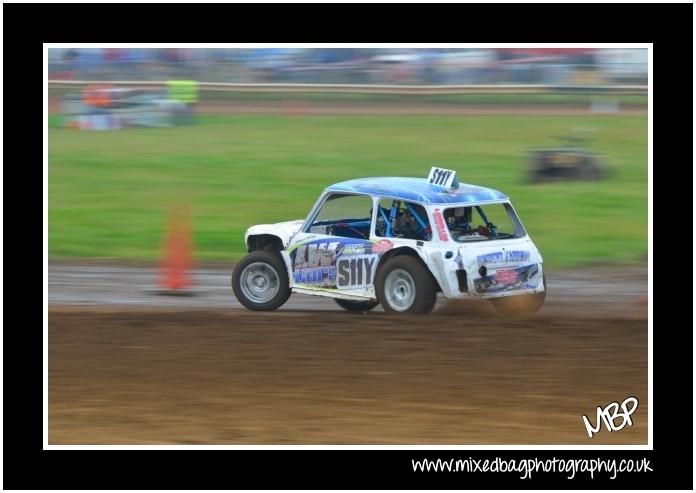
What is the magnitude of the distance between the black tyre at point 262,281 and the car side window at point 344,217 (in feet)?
1.85

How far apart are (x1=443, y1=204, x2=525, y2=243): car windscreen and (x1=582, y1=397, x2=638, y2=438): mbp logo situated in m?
2.87

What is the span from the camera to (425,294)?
10.9 meters

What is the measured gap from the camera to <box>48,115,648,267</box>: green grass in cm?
1800

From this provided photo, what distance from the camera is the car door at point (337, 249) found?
1123cm

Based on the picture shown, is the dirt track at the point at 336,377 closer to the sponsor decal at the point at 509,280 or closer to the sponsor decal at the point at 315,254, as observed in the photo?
the sponsor decal at the point at 509,280

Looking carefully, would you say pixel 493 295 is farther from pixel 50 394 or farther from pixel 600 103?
pixel 600 103

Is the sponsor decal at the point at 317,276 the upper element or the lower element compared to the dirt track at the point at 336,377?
upper

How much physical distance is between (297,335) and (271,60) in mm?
19104

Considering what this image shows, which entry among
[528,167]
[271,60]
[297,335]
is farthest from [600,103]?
[297,335]

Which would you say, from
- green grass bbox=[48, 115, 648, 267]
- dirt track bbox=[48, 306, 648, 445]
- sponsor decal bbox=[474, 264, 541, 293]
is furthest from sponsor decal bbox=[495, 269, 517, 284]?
green grass bbox=[48, 115, 648, 267]

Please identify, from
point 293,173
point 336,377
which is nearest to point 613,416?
point 336,377

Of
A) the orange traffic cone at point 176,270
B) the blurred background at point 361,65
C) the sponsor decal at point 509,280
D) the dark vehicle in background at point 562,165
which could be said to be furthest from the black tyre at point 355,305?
the blurred background at point 361,65

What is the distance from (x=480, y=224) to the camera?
11320 millimetres

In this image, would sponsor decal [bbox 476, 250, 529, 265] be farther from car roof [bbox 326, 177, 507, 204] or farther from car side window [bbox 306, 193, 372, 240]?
car side window [bbox 306, 193, 372, 240]
